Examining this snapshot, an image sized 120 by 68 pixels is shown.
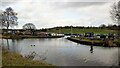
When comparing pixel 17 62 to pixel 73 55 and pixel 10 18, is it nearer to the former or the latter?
pixel 73 55

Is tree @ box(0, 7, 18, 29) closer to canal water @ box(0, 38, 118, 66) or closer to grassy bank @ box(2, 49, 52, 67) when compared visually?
canal water @ box(0, 38, 118, 66)

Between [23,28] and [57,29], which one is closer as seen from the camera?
[23,28]

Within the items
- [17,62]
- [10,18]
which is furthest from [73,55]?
[10,18]

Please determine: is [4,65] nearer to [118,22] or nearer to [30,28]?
[118,22]

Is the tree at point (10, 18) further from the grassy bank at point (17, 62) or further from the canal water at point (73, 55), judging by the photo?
the grassy bank at point (17, 62)

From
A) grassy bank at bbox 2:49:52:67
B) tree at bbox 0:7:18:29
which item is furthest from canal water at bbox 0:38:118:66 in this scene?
tree at bbox 0:7:18:29

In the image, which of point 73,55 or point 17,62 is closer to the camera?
point 17,62

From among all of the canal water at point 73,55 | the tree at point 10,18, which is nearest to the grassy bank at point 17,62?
the canal water at point 73,55

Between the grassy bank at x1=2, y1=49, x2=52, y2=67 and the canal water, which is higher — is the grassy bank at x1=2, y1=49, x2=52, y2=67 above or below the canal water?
above

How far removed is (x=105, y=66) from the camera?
21.1m

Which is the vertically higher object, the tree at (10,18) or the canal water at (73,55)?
the tree at (10,18)

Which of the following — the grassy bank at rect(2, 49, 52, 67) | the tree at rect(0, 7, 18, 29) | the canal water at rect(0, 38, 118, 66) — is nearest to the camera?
the grassy bank at rect(2, 49, 52, 67)

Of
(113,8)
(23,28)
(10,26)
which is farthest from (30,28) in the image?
(113,8)

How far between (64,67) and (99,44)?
94.1 ft
